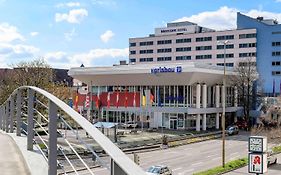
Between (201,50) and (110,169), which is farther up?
(201,50)

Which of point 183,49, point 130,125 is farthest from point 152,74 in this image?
point 183,49

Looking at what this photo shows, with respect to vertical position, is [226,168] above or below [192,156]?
above

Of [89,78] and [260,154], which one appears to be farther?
[89,78]

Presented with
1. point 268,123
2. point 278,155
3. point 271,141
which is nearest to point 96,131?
point 278,155

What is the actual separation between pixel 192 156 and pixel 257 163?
15.0 metres

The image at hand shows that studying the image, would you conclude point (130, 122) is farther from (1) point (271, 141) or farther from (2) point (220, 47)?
(2) point (220, 47)

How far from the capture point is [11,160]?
650cm

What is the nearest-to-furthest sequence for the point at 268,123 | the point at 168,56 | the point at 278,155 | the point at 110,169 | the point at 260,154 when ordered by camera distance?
the point at 110,169 → the point at 260,154 → the point at 278,155 → the point at 268,123 → the point at 168,56

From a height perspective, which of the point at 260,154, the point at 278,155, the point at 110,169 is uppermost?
the point at 110,169

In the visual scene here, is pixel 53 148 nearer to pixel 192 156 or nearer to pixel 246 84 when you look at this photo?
pixel 192 156

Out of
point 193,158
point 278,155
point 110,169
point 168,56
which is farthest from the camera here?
point 168,56

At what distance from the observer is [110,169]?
2.57 meters

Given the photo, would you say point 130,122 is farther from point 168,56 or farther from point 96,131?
point 96,131

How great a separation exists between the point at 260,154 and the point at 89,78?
146 feet
